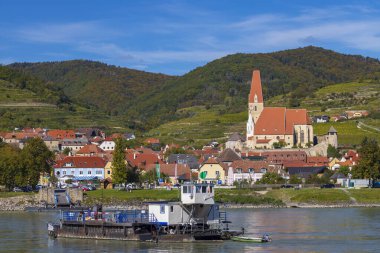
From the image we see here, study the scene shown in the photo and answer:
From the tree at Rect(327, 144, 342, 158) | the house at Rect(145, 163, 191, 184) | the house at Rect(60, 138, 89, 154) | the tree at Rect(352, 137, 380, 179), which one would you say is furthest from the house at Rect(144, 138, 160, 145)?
the tree at Rect(352, 137, 380, 179)

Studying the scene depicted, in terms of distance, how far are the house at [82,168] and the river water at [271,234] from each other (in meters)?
41.2

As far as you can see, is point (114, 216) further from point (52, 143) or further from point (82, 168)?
point (52, 143)

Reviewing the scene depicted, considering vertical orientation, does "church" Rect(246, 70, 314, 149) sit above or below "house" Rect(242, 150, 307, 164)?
above

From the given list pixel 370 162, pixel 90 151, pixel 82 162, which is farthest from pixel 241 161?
pixel 90 151

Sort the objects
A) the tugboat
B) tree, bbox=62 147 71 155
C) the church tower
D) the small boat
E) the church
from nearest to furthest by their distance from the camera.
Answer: the small boat < the tugboat < the church < the church tower < tree, bbox=62 147 71 155

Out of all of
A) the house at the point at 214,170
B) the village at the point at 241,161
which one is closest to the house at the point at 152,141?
the village at the point at 241,161

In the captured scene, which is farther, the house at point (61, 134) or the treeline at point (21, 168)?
the house at point (61, 134)

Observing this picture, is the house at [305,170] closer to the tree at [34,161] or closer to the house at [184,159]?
the house at [184,159]

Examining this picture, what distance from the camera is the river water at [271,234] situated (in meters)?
51.8

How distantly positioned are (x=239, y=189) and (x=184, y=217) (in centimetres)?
4701

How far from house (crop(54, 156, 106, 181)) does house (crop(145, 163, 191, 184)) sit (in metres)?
7.33

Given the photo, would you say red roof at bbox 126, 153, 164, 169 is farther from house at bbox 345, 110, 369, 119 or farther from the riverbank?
house at bbox 345, 110, 369, 119

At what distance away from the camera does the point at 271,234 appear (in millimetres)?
59406

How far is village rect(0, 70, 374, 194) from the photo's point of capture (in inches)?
4397
